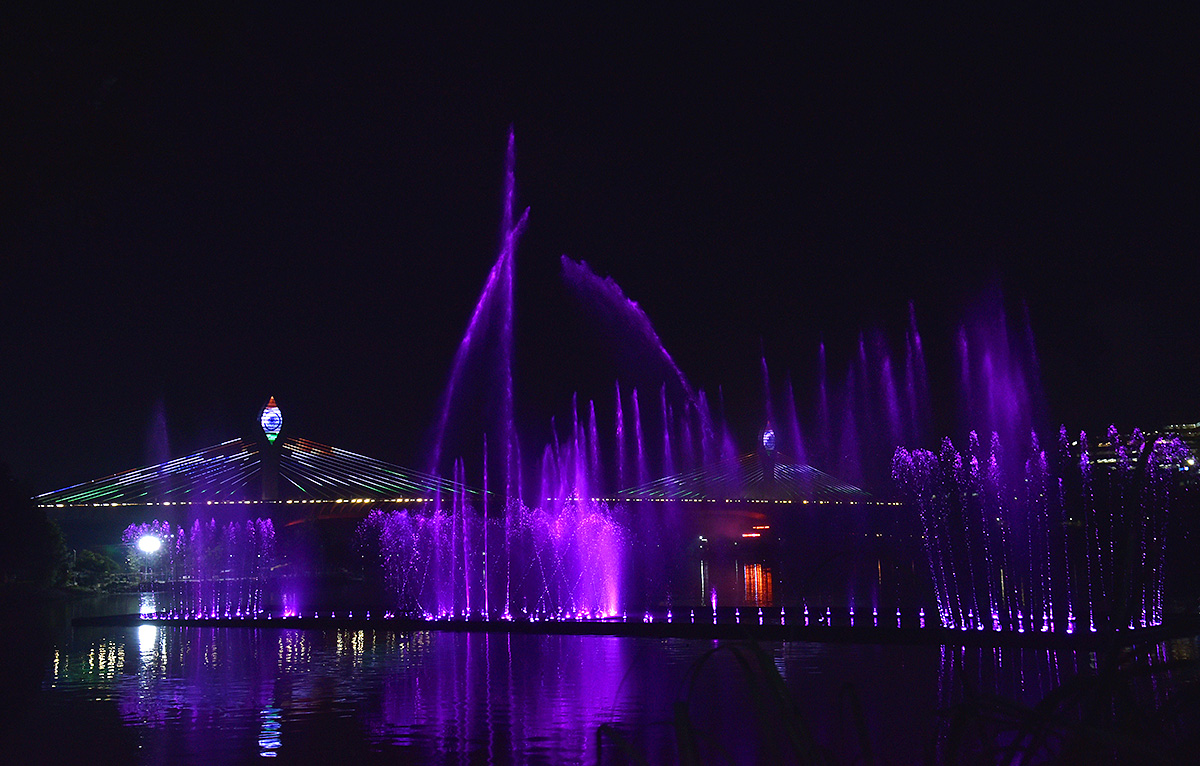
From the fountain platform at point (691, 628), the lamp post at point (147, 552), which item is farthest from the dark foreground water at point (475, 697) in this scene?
the lamp post at point (147, 552)

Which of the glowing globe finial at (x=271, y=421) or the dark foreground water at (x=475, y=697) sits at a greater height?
the glowing globe finial at (x=271, y=421)

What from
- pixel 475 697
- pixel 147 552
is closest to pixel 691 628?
pixel 475 697

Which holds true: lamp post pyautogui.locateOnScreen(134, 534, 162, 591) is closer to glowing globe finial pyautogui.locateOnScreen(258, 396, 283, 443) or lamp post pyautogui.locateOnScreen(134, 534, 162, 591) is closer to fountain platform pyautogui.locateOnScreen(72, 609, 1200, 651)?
glowing globe finial pyautogui.locateOnScreen(258, 396, 283, 443)

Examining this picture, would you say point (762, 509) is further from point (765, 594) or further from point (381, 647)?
point (381, 647)

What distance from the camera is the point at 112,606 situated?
38.1m

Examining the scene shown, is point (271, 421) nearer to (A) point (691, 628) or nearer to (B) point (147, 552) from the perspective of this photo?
(B) point (147, 552)

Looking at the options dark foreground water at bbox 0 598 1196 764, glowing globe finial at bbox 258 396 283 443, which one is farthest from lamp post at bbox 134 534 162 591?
dark foreground water at bbox 0 598 1196 764

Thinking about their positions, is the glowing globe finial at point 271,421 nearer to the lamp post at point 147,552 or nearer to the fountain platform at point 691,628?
the lamp post at point 147,552

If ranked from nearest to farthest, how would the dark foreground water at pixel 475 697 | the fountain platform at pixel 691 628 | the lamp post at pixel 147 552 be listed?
the dark foreground water at pixel 475 697
the fountain platform at pixel 691 628
the lamp post at pixel 147 552

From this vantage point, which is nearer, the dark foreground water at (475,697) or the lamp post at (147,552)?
the dark foreground water at (475,697)

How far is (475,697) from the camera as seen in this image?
46.7 ft

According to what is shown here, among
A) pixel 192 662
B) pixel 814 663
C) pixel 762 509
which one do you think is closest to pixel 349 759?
pixel 814 663

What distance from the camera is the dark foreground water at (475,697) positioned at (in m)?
10.5

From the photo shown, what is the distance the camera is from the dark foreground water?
10477mm
